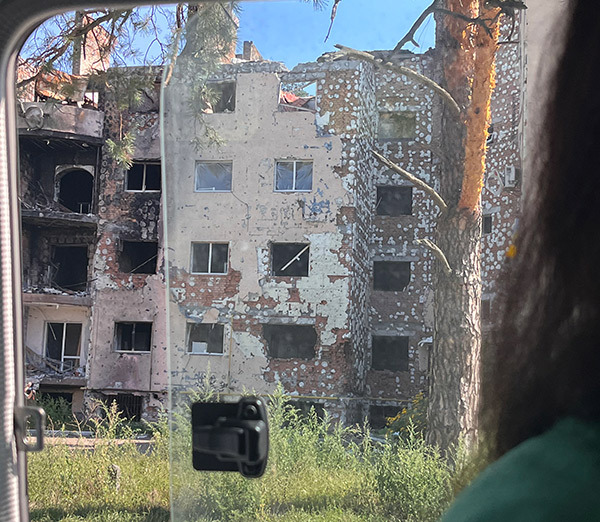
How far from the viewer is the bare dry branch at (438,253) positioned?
85 centimetres

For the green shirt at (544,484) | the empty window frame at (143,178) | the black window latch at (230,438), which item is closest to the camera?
the green shirt at (544,484)

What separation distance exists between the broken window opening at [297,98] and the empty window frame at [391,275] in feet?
0.77

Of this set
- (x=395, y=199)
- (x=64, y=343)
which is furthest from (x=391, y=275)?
(x=64, y=343)

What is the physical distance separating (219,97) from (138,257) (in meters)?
11.3

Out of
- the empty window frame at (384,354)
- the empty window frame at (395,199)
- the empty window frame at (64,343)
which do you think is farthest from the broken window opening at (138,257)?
the empty window frame at (395,199)

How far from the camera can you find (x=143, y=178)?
11156 mm

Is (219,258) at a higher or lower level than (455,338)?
higher

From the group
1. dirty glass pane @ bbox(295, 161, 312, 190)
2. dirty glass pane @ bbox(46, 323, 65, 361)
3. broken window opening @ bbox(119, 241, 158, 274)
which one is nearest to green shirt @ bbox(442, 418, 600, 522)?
dirty glass pane @ bbox(295, 161, 312, 190)

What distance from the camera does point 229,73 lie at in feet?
2.79

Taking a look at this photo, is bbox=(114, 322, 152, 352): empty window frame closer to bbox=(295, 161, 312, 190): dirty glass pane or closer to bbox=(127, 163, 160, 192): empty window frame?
→ bbox=(127, 163, 160, 192): empty window frame

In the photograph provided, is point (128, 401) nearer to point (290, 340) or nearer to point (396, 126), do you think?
point (290, 340)

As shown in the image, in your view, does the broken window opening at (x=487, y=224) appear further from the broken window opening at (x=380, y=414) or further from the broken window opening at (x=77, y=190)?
the broken window opening at (x=77, y=190)

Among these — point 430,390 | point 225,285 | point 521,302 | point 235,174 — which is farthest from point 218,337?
point 521,302

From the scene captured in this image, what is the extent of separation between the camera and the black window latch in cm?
67
